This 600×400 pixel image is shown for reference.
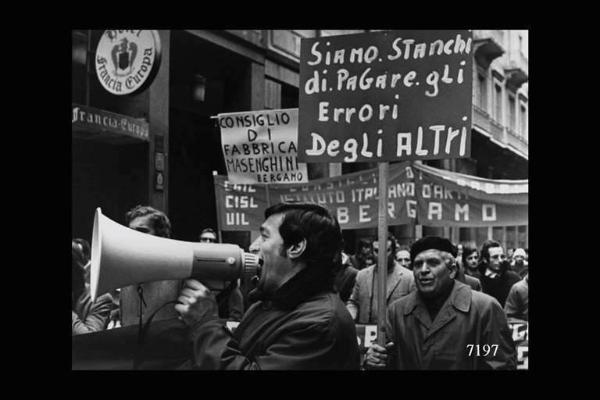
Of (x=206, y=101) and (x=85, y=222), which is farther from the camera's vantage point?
(x=206, y=101)

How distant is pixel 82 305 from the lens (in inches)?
180

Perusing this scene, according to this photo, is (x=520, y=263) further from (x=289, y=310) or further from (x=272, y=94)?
(x=289, y=310)

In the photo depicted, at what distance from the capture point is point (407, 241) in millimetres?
12031

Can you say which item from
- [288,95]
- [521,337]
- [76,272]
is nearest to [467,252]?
[521,337]

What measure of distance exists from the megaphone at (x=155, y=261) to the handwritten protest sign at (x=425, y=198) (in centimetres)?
316

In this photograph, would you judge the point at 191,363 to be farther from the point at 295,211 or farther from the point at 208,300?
the point at 295,211

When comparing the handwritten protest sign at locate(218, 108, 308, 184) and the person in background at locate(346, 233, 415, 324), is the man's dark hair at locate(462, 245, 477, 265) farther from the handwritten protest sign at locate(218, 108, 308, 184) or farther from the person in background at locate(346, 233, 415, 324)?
the handwritten protest sign at locate(218, 108, 308, 184)

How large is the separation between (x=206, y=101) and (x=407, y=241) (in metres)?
4.91

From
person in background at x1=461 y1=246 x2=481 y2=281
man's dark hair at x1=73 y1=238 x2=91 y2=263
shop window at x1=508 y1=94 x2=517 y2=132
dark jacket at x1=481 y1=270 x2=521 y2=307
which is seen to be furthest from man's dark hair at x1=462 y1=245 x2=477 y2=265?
man's dark hair at x1=73 y1=238 x2=91 y2=263

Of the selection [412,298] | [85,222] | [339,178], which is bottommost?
[412,298]

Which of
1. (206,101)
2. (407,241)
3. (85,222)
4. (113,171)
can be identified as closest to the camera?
(85,222)

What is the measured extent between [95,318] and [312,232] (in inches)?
78.9

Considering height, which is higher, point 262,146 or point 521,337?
point 262,146

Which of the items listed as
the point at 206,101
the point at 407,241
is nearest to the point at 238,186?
the point at 206,101
